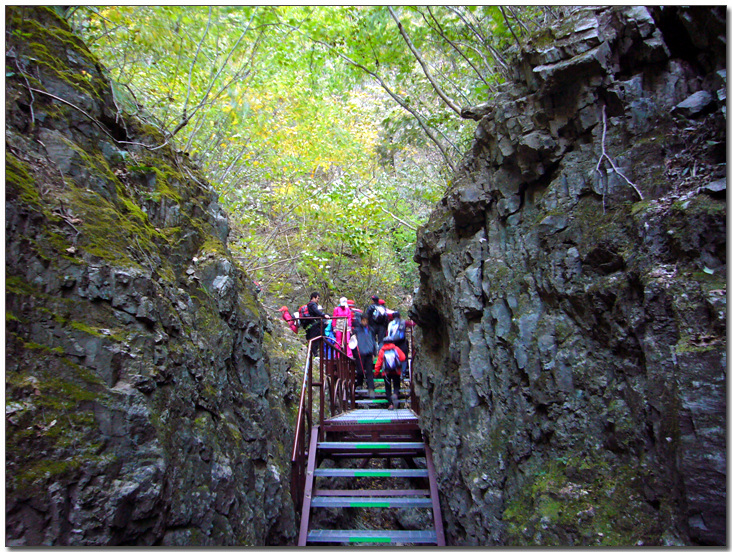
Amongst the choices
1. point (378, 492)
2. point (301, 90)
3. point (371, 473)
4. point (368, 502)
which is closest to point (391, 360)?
point (371, 473)

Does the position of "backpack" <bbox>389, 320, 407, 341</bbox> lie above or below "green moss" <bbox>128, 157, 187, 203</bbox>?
below

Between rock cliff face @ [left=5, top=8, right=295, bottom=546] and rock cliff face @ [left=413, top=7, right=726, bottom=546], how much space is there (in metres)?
2.80

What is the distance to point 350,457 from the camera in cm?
680

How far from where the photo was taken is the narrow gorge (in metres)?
2.43

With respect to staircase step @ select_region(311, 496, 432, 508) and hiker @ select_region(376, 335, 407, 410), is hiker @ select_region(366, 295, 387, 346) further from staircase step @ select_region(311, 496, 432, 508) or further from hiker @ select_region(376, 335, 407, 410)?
staircase step @ select_region(311, 496, 432, 508)

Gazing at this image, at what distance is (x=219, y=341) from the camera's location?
461 centimetres

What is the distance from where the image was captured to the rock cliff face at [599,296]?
235 centimetres

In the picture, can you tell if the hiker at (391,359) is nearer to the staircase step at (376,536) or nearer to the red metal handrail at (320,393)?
the red metal handrail at (320,393)

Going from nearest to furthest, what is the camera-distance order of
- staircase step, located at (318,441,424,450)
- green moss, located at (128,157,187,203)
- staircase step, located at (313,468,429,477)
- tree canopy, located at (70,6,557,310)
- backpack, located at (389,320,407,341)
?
1. green moss, located at (128,157,187,203)
2. staircase step, located at (313,468,429,477)
3. tree canopy, located at (70,6,557,310)
4. staircase step, located at (318,441,424,450)
5. backpack, located at (389,320,407,341)

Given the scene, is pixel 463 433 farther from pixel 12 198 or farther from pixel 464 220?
pixel 12 198

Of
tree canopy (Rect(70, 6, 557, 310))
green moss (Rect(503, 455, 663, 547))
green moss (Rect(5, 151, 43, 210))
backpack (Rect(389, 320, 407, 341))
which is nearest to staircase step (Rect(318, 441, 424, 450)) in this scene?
backpack (Rect(389, 320, 407, 341))

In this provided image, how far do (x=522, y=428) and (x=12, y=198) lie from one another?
466 cm

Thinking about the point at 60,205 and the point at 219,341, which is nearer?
the point at 60,205

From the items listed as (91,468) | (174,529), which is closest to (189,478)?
(174,529)
